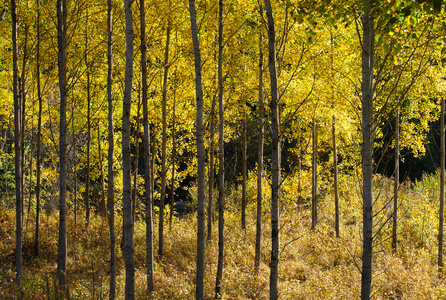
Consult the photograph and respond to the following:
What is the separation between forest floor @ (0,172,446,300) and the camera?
729 cm

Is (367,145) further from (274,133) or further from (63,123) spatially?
(63,123)

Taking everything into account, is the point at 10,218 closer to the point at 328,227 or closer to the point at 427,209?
the point at 328,227

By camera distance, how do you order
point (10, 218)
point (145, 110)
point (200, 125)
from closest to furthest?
point (200, 125)
point (145, 110)
point (10, 218)

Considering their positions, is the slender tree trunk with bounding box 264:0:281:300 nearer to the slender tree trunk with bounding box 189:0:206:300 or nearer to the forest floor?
the slender tree trunk with bounding box 189:0:206:300

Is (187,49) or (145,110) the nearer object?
(145,110)

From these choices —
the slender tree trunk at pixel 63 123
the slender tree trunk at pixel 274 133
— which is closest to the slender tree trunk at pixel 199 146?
the slender tree trunk at pixel 274 133

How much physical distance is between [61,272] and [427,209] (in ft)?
35.0

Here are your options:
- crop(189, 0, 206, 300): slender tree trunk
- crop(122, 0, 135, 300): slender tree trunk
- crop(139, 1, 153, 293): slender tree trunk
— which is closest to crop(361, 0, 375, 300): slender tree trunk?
crop(189, 0, 206, 300): slender tree trunk

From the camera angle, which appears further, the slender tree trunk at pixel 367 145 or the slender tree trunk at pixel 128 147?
the slender tree trunk at pixel 128 147

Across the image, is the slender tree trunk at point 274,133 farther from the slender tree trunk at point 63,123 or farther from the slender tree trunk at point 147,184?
the slender tree trunk at point 63,123

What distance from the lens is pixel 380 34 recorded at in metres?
2.67

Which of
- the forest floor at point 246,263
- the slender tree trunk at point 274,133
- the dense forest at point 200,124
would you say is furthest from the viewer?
the forest floor at point 246,263

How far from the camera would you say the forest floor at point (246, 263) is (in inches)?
287

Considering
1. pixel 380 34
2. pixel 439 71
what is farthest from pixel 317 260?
pixel 380 34
